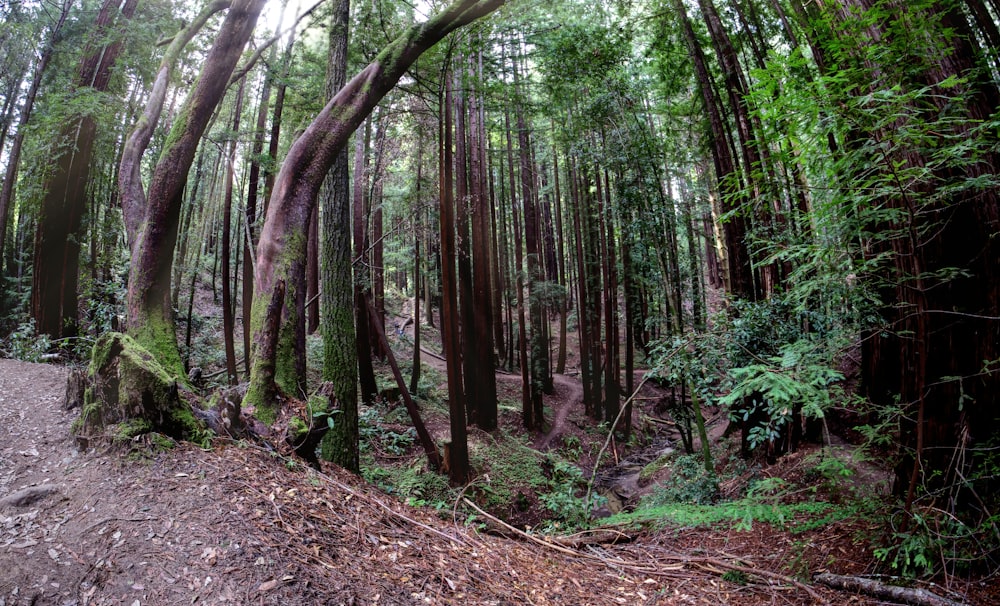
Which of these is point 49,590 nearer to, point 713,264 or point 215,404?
point 215,404

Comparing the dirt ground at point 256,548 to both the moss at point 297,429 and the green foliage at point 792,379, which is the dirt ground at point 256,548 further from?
the green foliage at point 792,379

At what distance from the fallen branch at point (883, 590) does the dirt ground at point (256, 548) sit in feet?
0.28

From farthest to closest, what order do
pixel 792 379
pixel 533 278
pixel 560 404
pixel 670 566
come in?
pixel 560 404 < pixel 533 278 < pixel 670 566 < pixel 792 379

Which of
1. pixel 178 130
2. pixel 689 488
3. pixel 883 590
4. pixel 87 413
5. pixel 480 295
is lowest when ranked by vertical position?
pixel 689 488

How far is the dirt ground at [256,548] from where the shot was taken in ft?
5.80

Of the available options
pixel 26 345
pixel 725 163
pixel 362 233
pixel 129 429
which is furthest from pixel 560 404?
pixel 129 429

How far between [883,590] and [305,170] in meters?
4.93

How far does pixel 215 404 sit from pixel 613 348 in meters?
11.1

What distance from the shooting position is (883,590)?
2.78 m

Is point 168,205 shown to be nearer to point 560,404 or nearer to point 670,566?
point 670,566

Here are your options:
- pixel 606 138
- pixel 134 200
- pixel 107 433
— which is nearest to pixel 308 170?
pixel 134 200

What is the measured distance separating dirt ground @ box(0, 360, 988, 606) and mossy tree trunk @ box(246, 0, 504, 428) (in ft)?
2.99

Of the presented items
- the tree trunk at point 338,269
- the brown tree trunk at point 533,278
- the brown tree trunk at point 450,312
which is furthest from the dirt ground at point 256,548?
the brown tree trunk at point 533,278

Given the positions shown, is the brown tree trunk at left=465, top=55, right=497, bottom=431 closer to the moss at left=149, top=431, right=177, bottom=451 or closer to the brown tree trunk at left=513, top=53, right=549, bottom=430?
the brown tree trunk at left=513, top=53, right=549, bottom=430
